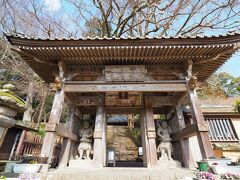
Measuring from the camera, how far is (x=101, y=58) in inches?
221

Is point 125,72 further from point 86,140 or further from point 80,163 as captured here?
point 80,163

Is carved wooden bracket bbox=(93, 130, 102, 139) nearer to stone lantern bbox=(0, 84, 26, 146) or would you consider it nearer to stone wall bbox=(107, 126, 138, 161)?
stone lantern bbox=(0, 84, 26, 146)

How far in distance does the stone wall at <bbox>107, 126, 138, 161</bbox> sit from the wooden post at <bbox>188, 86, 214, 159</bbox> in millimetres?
9305

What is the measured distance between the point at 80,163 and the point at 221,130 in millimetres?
8143

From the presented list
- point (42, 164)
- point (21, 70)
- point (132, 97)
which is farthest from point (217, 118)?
point (21, 70)

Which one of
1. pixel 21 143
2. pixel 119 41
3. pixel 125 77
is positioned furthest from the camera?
pixel 21 143

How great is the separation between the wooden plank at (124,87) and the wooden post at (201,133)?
407mm

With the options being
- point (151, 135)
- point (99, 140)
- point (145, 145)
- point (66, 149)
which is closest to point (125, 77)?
point (151, 135)

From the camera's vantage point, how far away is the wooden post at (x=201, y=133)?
176 inches

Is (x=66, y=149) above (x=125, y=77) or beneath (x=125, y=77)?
beneath

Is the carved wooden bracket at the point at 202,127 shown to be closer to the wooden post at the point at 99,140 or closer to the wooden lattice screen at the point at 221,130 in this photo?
the wooden post at the point at 99,140

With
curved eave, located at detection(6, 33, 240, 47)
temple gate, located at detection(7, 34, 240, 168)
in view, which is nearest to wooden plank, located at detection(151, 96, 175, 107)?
temple gate, located at detection(7, 34, 240, 168)

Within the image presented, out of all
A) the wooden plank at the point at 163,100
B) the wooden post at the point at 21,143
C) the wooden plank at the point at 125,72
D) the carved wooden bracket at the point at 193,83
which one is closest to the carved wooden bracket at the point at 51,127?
the wooden plank at the point at 125,72

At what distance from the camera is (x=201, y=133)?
4.64m
